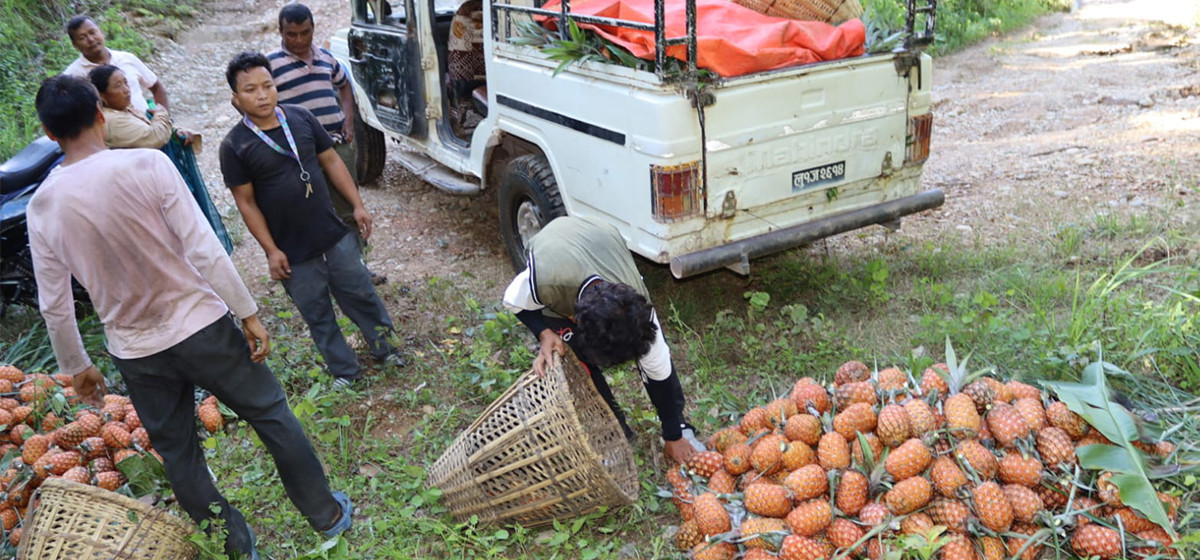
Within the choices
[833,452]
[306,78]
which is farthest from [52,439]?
[833,452]

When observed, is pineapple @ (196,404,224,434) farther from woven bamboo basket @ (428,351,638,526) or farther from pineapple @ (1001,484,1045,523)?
pineapple @ (1001,484,1045,523)

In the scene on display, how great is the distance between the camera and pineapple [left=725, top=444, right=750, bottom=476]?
3230mm

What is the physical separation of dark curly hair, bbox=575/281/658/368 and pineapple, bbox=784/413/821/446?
742 millimetres

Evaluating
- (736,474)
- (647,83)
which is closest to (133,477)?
(736,474)

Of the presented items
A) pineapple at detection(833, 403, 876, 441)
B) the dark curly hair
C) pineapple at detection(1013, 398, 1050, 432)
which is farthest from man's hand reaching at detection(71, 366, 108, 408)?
pineapple at detection(1013, 398, 1050, 432)

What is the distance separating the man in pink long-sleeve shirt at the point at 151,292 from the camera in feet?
9.11

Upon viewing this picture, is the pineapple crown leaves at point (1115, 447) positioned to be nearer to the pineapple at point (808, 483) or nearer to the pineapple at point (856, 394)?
the pineapple at point (856, 394)

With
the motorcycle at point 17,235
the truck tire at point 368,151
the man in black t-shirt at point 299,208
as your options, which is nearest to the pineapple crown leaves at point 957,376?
the man in black t-shirt at point 299,208

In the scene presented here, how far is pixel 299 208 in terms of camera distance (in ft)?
13.7

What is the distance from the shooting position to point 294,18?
497cm

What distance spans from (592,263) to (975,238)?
3602mm

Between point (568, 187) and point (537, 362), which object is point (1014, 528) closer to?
point (537, 362)

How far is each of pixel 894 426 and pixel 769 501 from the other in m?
0.51

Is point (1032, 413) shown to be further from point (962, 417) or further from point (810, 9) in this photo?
point (810, 9)
